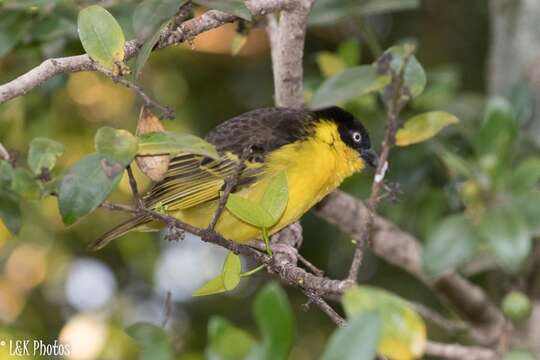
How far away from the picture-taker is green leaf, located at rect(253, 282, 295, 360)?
1.71m

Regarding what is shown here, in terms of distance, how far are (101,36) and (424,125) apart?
1.10 metres

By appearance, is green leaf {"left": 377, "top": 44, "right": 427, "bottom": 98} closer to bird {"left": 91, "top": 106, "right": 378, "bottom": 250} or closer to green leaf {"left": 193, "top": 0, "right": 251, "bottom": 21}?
green leaf {"left": 193, "top": 0, "right": 251, "bottom": 21}

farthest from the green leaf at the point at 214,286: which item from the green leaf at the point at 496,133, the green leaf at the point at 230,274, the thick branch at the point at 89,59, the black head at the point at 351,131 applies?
the black head at the point at 351,131

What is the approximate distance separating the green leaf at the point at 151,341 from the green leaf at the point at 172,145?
0.54 meters

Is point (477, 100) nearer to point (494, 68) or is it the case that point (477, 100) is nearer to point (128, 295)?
point (494, 68)

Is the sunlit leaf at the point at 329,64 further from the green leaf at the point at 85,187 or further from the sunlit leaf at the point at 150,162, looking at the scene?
the green leaf at the point at 85,187

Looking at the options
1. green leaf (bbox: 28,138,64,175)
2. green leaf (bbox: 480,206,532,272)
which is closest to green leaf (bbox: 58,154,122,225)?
green leaf (bbox: 28,138,64,175)

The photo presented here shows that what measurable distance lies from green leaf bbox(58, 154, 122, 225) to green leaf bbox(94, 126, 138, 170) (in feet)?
0.38

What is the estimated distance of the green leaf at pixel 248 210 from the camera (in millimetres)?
2510

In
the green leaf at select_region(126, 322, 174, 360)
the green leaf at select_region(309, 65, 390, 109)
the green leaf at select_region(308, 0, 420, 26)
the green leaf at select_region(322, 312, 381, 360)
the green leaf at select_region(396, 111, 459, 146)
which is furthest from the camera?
the green leaf at select_region(308, 0, 420, 26)

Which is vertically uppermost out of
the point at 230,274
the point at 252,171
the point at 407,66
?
the point at 407,66

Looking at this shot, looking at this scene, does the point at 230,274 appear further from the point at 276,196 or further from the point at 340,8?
the point at 340,8

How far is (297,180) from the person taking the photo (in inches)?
155

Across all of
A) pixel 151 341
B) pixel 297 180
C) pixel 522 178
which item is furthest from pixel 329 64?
pixel 151 341
